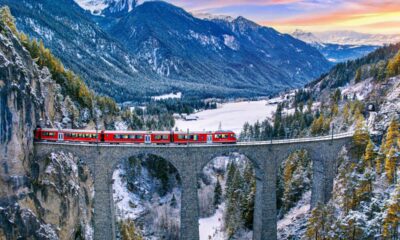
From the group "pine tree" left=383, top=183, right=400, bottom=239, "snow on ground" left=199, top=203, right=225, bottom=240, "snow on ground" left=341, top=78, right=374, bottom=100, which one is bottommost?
"snow on ground" left=199, top=203, right=225, bottom=240

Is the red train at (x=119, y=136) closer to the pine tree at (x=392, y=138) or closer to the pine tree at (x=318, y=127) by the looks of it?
the pine tree at (x=392, y=138)

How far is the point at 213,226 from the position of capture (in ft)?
326

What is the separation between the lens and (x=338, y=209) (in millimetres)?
62469

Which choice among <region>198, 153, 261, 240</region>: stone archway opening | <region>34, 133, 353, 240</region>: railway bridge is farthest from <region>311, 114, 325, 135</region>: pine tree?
<region>34, 133, 353, 240</region>: railway bridge

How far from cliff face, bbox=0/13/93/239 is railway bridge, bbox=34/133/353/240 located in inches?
156

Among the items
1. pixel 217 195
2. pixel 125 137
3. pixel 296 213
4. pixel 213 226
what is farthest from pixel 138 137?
pixel 217 195

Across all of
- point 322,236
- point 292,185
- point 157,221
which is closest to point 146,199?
point 157,221

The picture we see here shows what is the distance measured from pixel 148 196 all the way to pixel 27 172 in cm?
4994

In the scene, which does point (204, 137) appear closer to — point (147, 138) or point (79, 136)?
point (147, 138)

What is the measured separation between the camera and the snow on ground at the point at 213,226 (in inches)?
3600

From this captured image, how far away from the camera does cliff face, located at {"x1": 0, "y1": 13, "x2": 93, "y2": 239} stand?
5438 cm

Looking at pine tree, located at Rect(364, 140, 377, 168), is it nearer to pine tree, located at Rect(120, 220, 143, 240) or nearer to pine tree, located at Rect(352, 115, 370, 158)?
pine tree, located at Rect(352, 115, 370, 158)

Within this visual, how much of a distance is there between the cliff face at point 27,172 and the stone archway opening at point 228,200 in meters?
29.9

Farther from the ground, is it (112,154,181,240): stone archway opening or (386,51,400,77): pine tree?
(386,51,400,77): pine tree
